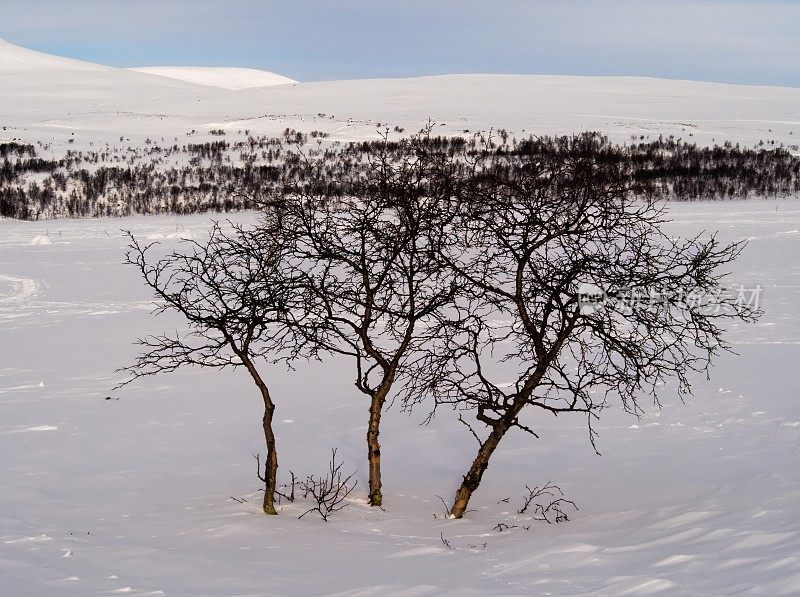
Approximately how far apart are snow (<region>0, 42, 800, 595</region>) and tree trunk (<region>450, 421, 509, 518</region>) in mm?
159

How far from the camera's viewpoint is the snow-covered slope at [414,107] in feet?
193

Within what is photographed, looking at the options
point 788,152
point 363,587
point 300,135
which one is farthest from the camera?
point 300,135

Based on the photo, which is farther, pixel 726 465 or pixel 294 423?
pixel 294 423

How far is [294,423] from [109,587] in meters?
7.59

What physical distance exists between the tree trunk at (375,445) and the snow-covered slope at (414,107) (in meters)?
45.9

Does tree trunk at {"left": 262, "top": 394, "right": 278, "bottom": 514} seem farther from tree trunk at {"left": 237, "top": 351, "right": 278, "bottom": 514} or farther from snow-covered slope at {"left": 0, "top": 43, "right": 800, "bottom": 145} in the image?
snow-covered slope at {"left": 0, "top": 43, "right": 800, "bottom": 145}

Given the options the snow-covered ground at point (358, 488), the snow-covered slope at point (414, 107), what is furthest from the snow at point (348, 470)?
the snow-covered slope at point (414, 107)

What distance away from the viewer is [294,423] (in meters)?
13.7

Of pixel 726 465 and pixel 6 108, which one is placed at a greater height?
pixel 6 108

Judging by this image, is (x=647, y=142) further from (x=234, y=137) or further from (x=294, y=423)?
(x=294, y=423)

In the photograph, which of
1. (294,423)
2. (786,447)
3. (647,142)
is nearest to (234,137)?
(647,142)

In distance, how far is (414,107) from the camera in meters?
70.6

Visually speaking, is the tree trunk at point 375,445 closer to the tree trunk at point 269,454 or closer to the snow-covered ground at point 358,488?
the snow-covered ground at point 358,488

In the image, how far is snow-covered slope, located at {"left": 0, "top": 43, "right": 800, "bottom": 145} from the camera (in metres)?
58.8
